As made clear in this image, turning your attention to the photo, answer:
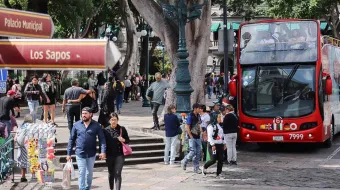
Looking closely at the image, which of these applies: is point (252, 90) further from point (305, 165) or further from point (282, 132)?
point (305, 165)

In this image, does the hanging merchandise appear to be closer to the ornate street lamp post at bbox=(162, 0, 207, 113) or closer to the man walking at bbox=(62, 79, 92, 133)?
the man walking at bbox=(62, 79, 92, 133)

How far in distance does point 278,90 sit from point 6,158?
846 cm

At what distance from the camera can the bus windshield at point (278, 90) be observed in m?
19.8

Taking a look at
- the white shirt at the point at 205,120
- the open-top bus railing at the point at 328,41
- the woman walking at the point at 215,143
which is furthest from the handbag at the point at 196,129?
the open-top bus railing at the point at 328,41

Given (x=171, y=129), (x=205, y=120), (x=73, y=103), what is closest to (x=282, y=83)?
(x=205, y=120)

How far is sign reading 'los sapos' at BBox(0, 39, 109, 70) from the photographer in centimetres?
923

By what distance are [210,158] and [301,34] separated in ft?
20.0

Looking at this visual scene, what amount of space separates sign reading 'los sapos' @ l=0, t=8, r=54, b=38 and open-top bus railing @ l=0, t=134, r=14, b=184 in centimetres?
486

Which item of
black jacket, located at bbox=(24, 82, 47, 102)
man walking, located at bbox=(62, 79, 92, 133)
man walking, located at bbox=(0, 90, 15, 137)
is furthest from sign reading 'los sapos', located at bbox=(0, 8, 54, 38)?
black jacket, located at bbox=(24, 82, 47, 102)

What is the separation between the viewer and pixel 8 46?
977 cm

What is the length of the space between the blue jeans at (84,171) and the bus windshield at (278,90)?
28.1ft

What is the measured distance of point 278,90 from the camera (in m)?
20.0

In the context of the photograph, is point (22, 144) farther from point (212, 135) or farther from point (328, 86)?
point (328, 86)

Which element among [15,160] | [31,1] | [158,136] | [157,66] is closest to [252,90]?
[158,136]
